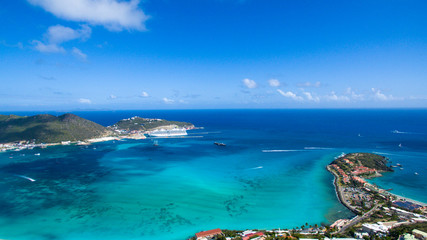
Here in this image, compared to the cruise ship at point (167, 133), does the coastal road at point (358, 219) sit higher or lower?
lower

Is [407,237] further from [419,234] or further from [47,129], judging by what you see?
[47,129]

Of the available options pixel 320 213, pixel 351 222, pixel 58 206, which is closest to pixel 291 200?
pixel 320 213

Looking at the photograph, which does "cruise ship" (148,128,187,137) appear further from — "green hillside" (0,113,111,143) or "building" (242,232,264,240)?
"building" (242,232,264,240)

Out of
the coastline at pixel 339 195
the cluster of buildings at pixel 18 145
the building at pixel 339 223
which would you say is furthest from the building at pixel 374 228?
the cluster of buildings at pixel 18 145

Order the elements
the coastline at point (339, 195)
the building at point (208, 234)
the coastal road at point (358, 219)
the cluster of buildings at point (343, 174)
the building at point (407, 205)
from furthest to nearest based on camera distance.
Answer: the cluster of buildings at point (343, 174)
the coastline at point (339, 195)
the building at point (407, 205)
the coastal road at point (358, 219)
the building at point (208, 234)

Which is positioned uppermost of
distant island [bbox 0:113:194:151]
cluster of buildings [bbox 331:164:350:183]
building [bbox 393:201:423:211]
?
distant island [bbox 0:113:194:151]

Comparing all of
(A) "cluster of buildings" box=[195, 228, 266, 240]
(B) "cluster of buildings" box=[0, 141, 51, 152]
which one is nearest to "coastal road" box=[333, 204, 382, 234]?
(A) "cluster of buildings" box=[195, 228, 266, 240]

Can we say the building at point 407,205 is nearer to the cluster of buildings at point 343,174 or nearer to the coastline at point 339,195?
the coastline at point 339,195

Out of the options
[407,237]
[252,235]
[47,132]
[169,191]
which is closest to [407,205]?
[407,237]
